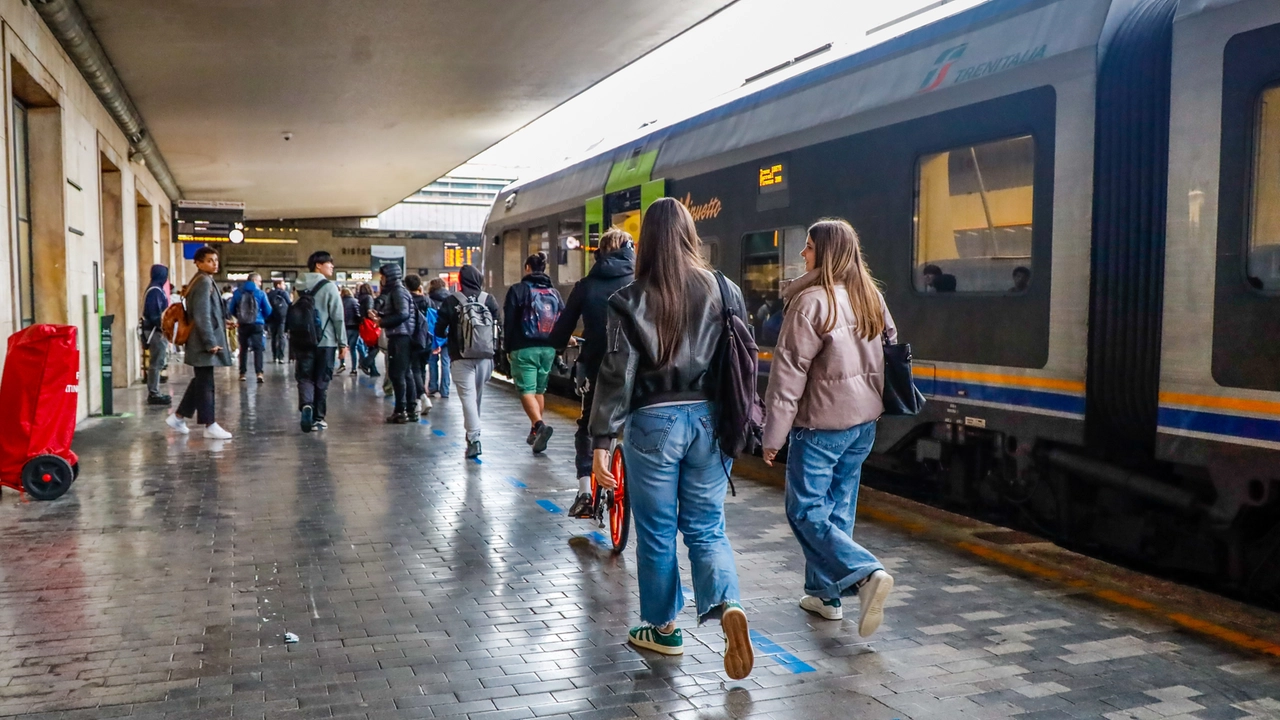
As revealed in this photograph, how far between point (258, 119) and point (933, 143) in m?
13.3

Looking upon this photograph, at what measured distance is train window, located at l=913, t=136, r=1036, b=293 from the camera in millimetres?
5941

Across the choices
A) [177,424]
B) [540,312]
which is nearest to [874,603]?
[540,312]

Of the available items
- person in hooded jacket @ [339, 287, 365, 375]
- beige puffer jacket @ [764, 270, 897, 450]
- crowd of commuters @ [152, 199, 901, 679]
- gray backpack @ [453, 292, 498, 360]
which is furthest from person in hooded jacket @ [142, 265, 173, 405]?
beige puffer jacket @ [764, 270, 897, 450]

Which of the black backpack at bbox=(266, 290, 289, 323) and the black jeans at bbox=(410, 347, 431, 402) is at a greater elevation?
the black backpack at bbox=(266, 290, 289, 323)

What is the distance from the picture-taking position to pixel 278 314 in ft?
67.8

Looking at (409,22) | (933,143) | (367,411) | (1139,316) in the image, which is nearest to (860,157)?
(933,143)

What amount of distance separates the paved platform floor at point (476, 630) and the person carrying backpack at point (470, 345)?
1.83 meters

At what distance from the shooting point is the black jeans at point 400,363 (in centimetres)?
1155

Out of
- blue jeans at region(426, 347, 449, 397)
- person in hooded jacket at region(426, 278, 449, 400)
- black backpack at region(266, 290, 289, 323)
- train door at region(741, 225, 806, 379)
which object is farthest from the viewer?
black backpack at region(266, 290, 289, 323)

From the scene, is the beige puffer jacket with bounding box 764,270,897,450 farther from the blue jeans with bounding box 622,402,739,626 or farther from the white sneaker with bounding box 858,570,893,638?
the white sneaker with bounding box 858,570,893,638

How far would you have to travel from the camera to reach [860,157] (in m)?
7.27

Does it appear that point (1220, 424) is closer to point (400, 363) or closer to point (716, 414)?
point (716, 414)

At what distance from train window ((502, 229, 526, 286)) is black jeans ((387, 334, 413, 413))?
4473 mm

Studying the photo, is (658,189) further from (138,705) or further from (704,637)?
(138,705)
